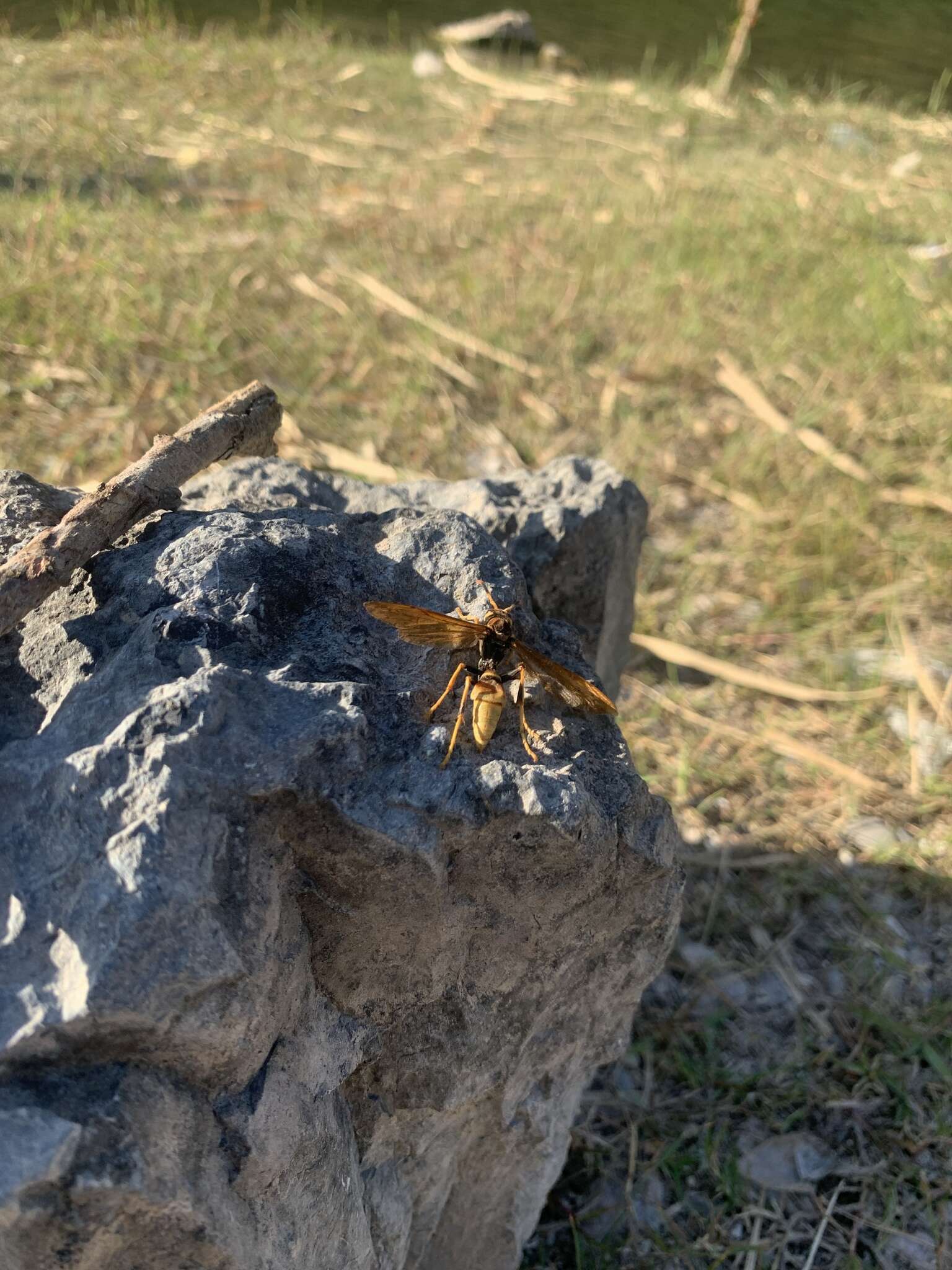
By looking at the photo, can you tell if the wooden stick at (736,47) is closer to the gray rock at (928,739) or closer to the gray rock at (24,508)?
the gray rock at (928,739)

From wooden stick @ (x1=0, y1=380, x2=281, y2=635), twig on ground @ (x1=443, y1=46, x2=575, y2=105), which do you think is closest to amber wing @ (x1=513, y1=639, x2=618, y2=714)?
wooden stick @ (x1=0, y1=380, x2=281, y2=635)

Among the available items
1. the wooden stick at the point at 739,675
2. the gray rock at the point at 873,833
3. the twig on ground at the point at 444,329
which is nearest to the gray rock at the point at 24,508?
the wooden stick at the point at 739,675

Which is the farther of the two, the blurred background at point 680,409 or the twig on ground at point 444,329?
the twig on ground at point 444,329

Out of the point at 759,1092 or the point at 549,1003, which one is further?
the point at 759,1092

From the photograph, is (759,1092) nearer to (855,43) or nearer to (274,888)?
(274,888)

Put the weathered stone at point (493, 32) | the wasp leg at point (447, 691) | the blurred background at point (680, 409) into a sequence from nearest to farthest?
the wasp leg at point (447, 691) < the blurred background at point (680, 409) < the weathered stone at point (493, 32)

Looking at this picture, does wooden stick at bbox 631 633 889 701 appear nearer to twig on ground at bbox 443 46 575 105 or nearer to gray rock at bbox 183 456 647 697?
gray rock at bbox 183 456 647 697

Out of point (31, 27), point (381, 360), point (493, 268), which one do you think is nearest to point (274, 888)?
point (381, 360)
